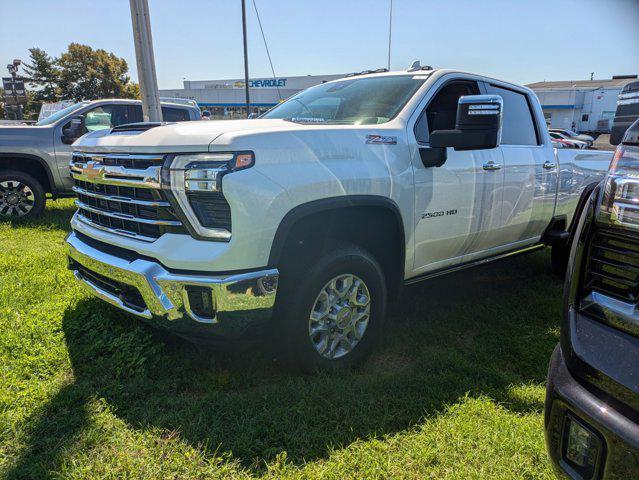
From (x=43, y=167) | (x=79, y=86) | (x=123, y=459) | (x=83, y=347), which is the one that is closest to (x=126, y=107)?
(x=43, y=167)

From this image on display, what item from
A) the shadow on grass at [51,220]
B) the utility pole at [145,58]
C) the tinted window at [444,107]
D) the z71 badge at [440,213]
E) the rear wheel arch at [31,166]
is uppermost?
the utility pole at [145,58]

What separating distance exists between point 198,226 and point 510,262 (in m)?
4.62

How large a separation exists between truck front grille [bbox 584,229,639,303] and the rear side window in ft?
8.64

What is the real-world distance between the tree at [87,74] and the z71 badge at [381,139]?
5051 centimetres

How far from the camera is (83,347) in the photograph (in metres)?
3.08

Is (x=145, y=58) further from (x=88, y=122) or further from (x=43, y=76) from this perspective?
(x=43, y=76)

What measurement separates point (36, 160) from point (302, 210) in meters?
6.24

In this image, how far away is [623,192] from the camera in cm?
141

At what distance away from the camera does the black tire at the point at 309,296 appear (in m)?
2.53

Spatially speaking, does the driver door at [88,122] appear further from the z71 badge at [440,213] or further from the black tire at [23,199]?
the z71 badge at [440,213]

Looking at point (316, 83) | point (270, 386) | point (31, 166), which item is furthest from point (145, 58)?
point (316, 83)

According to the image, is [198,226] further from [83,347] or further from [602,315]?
[602,315]

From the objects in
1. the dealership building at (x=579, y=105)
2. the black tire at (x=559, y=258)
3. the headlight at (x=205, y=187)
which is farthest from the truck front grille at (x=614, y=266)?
the dealership building at (x=579, y=105)

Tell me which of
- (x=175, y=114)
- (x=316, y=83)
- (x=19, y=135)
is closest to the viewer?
(x=19, y=135)
